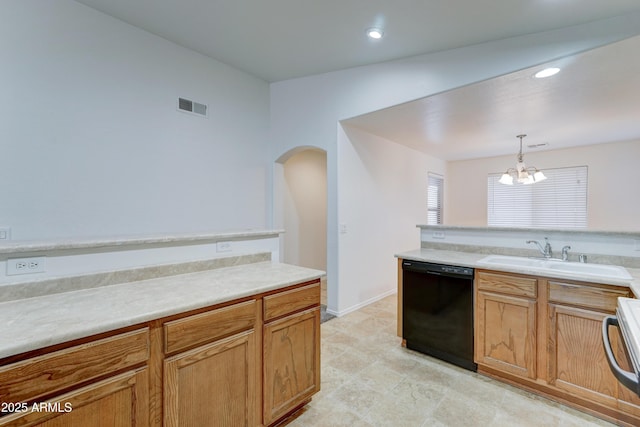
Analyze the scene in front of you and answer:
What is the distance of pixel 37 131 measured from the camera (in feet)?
7.95

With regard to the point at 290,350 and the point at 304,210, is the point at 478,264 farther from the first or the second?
the point at 304,210

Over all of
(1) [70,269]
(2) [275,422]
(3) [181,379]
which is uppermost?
(1) [70,269]

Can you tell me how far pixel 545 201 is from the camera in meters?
5.39

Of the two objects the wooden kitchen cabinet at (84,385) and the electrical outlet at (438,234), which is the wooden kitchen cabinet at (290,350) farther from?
the electrical outlet at (438,234)

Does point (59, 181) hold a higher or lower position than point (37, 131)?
lower

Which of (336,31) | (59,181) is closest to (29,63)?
(59,181)

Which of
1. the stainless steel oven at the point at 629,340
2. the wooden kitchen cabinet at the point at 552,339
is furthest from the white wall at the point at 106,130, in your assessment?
the stainless steel oven at the point at 629,340

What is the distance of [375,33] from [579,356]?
2.84 meters

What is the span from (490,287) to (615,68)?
6.54 feet

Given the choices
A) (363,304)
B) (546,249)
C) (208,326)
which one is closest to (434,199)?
(363,304)

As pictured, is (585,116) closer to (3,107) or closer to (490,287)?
(490,287)

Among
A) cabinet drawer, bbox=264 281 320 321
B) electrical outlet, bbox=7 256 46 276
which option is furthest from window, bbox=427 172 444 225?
electrical outlet, bbox=7 256 46 276

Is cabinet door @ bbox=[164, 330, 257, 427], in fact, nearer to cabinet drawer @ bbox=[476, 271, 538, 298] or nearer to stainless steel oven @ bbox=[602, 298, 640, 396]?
stainless steel oven @ bbox=[602, 298, 640, 396]

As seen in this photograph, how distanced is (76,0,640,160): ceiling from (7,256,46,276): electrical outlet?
7.36ft
